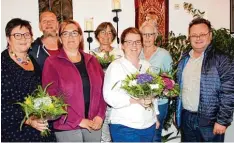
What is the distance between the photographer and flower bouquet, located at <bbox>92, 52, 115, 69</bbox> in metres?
3.19

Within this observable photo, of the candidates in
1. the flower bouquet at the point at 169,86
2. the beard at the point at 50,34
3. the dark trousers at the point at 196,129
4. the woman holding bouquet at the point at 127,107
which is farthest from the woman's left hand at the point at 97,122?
the beard at the point at 50,34

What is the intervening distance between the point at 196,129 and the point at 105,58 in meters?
1.16

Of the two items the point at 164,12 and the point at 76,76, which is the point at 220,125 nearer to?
the point at 76,76

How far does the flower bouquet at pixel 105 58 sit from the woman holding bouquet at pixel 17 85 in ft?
2.85

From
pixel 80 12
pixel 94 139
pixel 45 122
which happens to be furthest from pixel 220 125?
pixel 80 12

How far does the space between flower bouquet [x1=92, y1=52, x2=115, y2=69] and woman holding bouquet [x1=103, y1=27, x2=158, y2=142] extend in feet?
1.73

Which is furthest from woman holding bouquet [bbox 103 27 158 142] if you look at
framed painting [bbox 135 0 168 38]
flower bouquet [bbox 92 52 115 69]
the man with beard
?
framed painting [bbox 135 0 168 38]

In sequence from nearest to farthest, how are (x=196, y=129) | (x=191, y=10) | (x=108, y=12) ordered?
(x=196, y=129) < (x=108, y=12) < (x=191, y=10)

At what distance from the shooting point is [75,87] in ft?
8.29

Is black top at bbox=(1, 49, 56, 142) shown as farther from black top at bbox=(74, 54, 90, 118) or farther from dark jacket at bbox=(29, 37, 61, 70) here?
dark jacket at bbox=(29, 37, 61, 70)

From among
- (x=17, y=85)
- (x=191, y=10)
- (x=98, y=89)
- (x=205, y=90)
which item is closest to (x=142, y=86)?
(x=98, y=89)

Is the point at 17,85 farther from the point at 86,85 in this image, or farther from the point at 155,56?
the point at 155,56

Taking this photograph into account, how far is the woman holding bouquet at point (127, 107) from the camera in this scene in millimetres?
2561

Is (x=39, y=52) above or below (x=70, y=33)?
below
